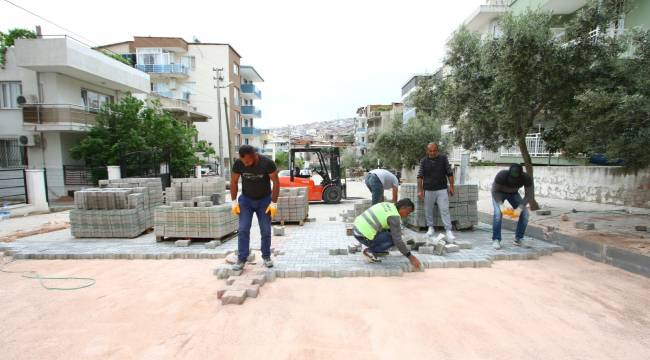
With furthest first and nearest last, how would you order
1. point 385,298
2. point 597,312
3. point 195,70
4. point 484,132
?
1. point 195,70
2. point 484,132
3. point 385,298
4. point 597,312

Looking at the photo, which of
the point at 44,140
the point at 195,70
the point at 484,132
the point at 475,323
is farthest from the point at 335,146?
the point at 195,70

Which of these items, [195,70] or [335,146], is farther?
[195,70]

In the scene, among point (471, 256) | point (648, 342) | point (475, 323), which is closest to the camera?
point (648, 342)

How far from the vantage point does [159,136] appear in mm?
15352

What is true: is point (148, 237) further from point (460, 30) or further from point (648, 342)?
point (460, 30)

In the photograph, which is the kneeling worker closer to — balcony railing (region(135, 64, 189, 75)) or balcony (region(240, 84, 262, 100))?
balcony railing (region(135, 64, 189, 75))

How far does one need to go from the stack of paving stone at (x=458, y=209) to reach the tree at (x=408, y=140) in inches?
748

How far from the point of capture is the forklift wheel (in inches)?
→ 510

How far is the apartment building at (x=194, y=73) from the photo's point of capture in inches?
1172

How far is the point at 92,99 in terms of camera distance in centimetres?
1664

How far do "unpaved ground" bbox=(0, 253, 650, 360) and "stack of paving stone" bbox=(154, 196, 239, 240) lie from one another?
4.70 ft

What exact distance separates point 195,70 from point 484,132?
1200 inches

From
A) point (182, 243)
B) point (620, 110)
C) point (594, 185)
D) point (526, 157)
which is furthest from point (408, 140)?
point (182, 243)

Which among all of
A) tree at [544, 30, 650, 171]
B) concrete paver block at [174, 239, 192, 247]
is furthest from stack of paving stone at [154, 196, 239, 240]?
tree at [544, 30, 650, 171]
